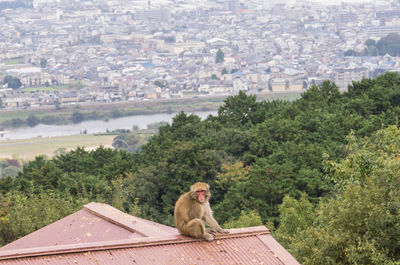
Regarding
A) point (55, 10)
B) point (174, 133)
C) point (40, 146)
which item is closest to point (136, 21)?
point (55, 10)

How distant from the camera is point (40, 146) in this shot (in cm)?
7400

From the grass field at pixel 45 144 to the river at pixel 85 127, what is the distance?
3.44 metres

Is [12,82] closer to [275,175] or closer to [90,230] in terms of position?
[275,175]

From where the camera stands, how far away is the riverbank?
90.9 m

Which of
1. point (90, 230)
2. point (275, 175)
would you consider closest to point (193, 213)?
point (90, 230)

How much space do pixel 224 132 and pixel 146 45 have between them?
131 metres

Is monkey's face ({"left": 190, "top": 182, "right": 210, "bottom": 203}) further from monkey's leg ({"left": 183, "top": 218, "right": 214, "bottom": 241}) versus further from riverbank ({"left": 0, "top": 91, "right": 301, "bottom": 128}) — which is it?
riverbank ({"left": 0, "top": 91, "right": 301, "bottom": 128})

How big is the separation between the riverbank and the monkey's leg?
83.5 meters

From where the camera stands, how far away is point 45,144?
75000 millimetres

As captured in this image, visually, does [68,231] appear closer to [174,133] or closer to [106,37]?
[174,133]

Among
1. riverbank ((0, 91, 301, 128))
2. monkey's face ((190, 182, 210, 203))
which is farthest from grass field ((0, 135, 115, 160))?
monkey's face ((190, 182, 210, 203))

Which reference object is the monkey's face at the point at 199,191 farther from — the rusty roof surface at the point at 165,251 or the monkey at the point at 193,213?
the rusty roof surface at the point at 165,251

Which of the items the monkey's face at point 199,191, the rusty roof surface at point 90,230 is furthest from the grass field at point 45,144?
the monkey's face at point 199,191

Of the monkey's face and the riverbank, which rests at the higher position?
the monkey's face
